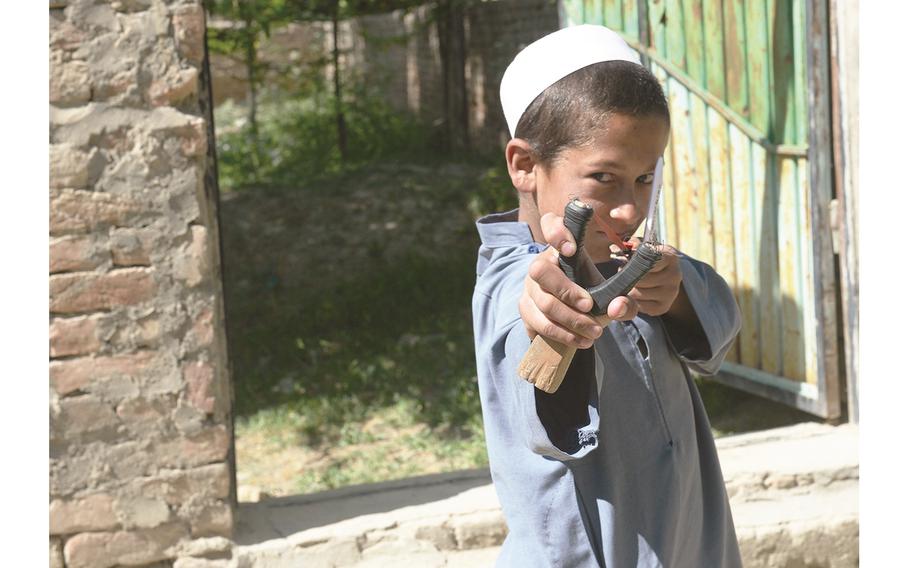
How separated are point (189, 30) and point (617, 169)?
6.46 ft

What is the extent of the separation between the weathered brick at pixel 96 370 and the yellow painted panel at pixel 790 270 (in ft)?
8.32

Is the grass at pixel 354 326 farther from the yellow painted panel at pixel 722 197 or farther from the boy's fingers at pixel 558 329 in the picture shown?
the boy's fingers at pixel 558 329

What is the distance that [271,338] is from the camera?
21.7ft

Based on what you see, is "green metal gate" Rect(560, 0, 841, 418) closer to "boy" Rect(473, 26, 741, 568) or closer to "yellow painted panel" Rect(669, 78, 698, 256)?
"yellow painted panel" Rect(669, 78, 698, 256)

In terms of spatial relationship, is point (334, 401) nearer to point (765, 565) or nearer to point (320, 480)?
point (320, 480)

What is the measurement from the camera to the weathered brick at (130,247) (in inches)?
123

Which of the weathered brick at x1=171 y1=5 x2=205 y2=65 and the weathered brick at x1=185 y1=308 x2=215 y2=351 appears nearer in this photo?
the weathered brick at x1=171 y1=5 x2=205 y2=65

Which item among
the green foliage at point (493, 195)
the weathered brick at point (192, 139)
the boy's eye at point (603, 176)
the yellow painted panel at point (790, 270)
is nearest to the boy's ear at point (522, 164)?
the boy's eye at point (603, 176)

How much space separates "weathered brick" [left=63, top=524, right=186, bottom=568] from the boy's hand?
91.0 inches

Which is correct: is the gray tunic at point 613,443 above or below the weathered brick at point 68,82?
below

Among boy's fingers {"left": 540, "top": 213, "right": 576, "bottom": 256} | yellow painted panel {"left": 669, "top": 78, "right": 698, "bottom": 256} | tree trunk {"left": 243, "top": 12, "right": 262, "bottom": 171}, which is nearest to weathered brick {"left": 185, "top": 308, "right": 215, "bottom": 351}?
boy's fingers {"left": 540, "top": 213, "right": 576, "bottom": 256}

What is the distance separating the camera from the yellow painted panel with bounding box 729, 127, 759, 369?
4.32 m

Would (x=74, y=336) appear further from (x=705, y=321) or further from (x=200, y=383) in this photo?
(x=705, y=321)

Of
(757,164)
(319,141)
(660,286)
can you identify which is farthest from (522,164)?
(319,141)
